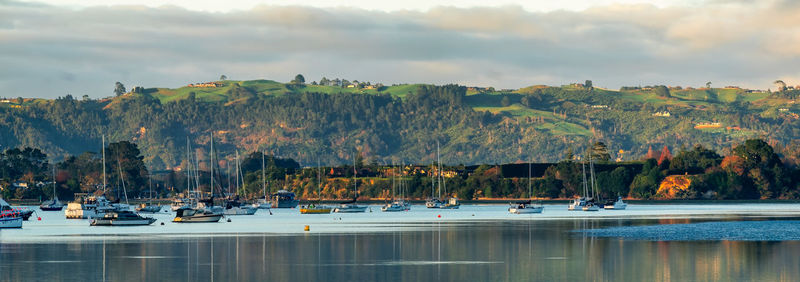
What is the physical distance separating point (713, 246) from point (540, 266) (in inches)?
905

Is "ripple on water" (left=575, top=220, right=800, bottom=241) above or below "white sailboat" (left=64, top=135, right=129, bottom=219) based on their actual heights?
above

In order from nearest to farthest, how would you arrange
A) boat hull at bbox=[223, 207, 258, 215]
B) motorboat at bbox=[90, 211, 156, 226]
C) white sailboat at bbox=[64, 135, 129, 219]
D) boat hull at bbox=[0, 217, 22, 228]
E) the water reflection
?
1. the water reflection
2. boat hull at bbox=[0, 217, 22, 228]
3. motorboat at bbox=[90, 211, 156, 226]
4. white sailboat at bbox=[64, 135, 129, 219]
5. boat hull at bbox=[223, 207, 258, 215]

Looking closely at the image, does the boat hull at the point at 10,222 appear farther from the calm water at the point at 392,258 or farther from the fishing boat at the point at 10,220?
the calm water at the point at 392,258

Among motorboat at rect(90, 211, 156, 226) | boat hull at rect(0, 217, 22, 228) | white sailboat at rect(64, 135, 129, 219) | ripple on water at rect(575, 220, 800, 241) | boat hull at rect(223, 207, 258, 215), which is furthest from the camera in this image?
boat hull at rect(223, 207, 258, 215)

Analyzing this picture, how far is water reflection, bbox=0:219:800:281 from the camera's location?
186ft

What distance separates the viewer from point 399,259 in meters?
68.1

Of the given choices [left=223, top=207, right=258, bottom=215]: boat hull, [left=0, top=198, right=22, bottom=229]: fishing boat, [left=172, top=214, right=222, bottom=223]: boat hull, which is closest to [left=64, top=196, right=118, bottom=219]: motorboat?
[left=223, top=207, right=258, bottom=215]: boat hull

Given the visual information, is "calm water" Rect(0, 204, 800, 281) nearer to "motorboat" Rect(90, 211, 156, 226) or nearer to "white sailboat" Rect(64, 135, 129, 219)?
"motorboat" Rect(90, 211, 156, 226)

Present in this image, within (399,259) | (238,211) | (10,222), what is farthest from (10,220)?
(238,211)

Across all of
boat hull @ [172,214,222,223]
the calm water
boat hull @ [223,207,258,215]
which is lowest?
boat hull @ [223,207,258,215]

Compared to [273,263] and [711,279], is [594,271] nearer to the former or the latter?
[711,279]

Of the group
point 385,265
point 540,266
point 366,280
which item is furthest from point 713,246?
point 366,280

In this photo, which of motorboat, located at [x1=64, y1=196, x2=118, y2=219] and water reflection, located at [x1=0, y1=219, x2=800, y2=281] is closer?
water reflection, located at [x1=0, y1=219, x2=800, y2=281]

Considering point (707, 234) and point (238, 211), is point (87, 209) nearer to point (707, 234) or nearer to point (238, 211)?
point (238, 211)
